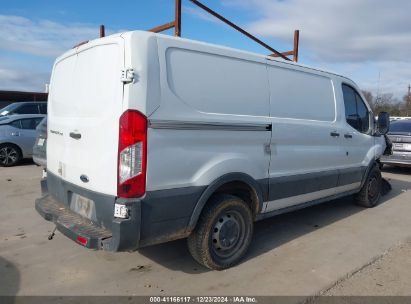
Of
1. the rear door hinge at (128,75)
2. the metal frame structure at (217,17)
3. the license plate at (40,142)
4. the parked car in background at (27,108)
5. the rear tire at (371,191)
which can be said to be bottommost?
the rear tire at (371,191)

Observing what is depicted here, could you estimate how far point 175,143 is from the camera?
335 cm

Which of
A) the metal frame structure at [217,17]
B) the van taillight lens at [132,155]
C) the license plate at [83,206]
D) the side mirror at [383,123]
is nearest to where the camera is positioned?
the van taillight lens at [132,155]

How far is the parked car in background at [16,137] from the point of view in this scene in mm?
10540

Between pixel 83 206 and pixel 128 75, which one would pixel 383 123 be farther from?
pixel 83 206

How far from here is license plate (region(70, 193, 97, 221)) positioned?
11.3ft

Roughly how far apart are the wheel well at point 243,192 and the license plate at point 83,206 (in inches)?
47.8

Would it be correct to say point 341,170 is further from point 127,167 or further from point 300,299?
point 127,167

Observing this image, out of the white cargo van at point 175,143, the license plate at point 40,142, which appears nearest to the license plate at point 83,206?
the white cargo van at point 175,143

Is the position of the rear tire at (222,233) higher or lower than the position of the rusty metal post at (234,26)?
lower

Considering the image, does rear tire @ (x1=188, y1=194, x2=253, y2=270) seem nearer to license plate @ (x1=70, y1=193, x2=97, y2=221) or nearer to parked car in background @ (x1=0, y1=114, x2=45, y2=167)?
license plate @ (x1=70, y1=193, x2=97, y2=221)

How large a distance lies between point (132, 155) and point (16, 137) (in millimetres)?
8914

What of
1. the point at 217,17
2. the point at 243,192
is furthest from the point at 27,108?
the point at 243,192

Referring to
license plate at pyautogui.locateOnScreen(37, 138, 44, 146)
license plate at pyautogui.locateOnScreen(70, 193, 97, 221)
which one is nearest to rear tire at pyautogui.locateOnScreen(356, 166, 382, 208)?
license plate at pyautogui.locateOnScreen(70, 193, 97, 221)

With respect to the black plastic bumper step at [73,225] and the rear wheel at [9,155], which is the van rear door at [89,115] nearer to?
the black plastic bumper step at [73,225]
